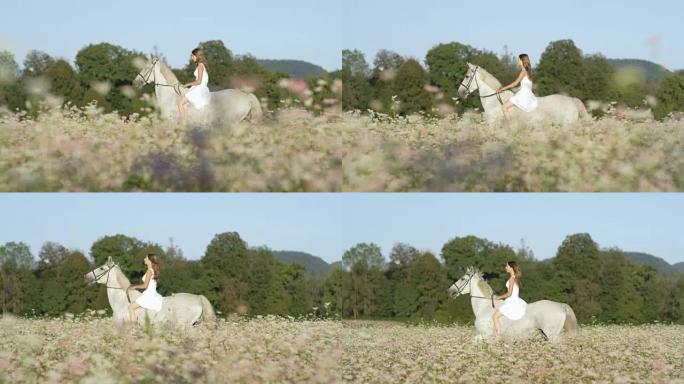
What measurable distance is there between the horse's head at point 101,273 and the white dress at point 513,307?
635cm

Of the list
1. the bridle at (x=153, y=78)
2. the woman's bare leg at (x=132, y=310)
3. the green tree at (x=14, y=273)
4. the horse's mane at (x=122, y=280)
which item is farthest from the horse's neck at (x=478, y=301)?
the green tree at (x=14, y=273)

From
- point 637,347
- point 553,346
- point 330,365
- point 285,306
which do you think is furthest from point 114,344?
point 637,347

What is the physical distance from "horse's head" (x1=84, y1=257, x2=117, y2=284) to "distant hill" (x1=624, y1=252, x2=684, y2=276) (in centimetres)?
949

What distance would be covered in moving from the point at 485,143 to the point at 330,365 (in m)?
4.59

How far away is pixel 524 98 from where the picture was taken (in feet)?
69.6

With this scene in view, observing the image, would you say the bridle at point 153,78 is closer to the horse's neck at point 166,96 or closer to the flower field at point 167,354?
the horse's neck at point 166,96

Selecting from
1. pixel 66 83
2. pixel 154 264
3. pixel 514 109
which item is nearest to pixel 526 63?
pixel 514 109

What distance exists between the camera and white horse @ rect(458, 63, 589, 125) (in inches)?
837

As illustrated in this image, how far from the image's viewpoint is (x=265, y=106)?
2222 cm

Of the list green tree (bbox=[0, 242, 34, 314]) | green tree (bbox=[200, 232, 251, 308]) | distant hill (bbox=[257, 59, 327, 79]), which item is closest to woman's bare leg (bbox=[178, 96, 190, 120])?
green tree (bbox=[200, 232, 251, 308])

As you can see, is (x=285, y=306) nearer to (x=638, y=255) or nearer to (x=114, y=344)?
(x=114, y=344)

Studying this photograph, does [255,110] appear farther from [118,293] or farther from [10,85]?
[10,85]

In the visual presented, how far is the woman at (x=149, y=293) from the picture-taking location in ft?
65.0

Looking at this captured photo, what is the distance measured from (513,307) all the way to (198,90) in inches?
250
